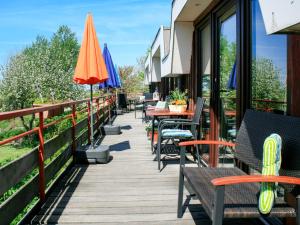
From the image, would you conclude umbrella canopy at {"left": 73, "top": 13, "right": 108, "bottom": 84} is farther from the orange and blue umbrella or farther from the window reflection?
the window reflection

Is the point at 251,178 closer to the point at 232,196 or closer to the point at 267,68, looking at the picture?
the point at 232,196

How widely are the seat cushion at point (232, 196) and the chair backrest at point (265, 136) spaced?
0.59ft

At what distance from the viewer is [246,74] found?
3785 mm

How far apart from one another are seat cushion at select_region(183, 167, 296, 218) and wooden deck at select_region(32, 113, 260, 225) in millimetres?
468

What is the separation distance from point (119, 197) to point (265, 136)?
1833 millimetres

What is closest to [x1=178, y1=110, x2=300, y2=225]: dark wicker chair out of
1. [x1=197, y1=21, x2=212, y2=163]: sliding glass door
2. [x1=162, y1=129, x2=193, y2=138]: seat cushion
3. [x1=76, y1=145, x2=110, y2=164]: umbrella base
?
[x1=162, y1=129, x2=193, y2=138]: seat cushion

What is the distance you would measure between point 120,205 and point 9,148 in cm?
1387

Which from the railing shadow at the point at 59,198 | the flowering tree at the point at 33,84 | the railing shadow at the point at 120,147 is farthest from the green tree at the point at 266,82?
the flowering tree at the point at 33,84

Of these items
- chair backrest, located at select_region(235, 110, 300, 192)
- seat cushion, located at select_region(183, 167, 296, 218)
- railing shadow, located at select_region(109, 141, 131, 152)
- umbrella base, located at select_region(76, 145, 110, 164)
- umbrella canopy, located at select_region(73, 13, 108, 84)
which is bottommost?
railing shadow, located at select_region(109, 141, 131, 152)

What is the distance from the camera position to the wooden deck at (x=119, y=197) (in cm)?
333

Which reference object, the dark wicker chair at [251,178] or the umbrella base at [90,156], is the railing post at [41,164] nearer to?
the dark wicker chair at [251,178]

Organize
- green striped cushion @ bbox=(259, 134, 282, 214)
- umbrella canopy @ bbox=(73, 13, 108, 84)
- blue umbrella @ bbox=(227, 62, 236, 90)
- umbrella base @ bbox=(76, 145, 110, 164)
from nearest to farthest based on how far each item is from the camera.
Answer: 1. green striped cushion @ bbox=(259, 134, 282, 214)
2. blue umbrella @ bbox=(227, 62, 236, 90)
3. umbrella canopy @ bbox=(73, 13, 108, 84)
4. umbrella base @ bbox=(76, 145, 110, 164)

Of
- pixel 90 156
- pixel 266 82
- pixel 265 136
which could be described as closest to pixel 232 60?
pixel 266 82

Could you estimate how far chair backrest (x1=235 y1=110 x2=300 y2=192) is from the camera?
2.32m
